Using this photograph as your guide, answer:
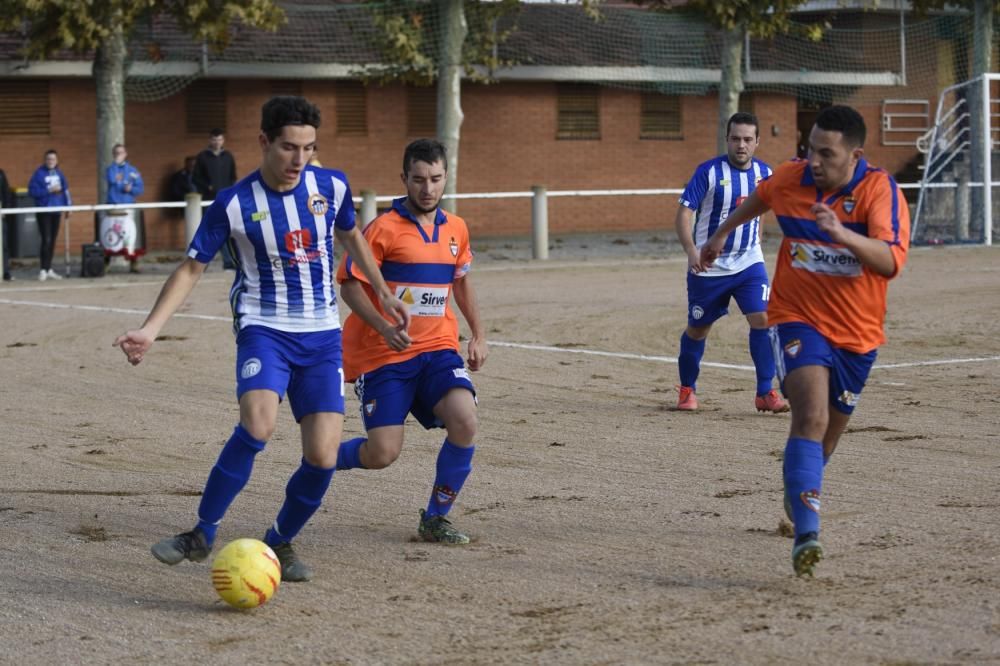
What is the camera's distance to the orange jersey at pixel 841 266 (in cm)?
646

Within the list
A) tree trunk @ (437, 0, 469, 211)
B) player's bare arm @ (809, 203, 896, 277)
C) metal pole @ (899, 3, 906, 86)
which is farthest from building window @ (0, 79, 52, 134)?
player's bare arm @ (809, 203, 896, 277)

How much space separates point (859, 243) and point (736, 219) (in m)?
1.18

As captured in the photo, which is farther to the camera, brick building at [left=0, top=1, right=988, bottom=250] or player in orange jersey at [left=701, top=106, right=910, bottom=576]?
brick building at [left=0, top=1, right=988, bottom=250]

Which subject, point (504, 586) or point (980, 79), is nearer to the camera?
point (504, 586)

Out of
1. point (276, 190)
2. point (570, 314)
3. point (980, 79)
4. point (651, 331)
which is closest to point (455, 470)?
point (276, 190)

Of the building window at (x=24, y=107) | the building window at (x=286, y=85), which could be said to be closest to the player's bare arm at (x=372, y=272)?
the building window at (x=24, y=107)

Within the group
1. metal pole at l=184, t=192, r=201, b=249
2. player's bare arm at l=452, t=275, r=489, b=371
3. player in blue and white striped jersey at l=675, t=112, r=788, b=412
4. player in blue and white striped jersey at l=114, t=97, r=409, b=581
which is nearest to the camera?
player in blue and white striped jersey at l=114, t=97, r=409, b=581

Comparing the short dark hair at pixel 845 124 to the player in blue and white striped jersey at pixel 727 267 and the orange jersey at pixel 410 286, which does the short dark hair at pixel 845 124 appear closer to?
the orange jersey at pixel 410 286

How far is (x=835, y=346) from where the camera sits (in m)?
6.49

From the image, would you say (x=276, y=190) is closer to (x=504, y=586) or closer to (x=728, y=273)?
(x=504, y=586)

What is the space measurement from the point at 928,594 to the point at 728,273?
5166 mm

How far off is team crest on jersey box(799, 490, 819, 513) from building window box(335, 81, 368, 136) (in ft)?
88.5

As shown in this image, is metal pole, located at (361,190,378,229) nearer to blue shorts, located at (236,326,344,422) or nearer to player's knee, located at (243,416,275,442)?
blue shorts, located at (236,326,344,422)

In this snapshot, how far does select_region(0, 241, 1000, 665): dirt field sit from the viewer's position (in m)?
5.53
